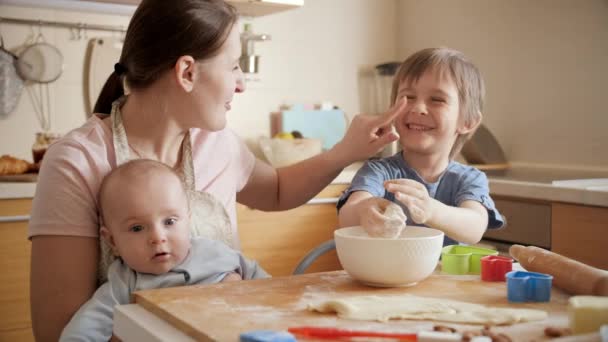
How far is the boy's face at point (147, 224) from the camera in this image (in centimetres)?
127

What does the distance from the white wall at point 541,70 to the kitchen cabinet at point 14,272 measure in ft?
6.90

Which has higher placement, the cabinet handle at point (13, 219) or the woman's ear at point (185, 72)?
the woman's ear at point (185, 72)

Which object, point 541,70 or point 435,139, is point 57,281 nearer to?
point 435,139

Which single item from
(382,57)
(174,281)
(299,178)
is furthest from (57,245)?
(382,57)

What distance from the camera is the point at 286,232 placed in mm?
2955

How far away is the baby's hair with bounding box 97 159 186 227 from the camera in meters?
1.32

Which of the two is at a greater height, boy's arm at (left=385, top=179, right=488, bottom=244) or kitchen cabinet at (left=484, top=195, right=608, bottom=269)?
boy's arm at (left=385, top=179, right=488, bottom=244)

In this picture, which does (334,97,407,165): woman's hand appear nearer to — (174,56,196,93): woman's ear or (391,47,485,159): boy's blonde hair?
(391,47,485,159): boy's blonde hair

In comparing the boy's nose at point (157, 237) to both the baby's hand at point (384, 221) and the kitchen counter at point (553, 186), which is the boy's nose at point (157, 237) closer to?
the baby's hand at point (384, 221)

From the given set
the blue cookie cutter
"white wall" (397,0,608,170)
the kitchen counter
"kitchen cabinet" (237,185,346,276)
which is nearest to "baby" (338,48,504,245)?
the blue cookie cutter

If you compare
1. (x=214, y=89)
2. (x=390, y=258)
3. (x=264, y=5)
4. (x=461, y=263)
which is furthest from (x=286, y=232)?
(x=390, y=258)

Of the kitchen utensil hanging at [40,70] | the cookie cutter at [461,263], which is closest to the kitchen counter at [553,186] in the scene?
the cookie cutter at [461,263]

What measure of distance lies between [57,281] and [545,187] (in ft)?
5.29

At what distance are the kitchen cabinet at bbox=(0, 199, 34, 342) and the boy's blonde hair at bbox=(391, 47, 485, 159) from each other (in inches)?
57.2
